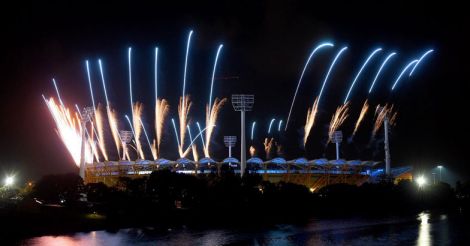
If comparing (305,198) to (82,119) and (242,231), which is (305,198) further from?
(82,119)

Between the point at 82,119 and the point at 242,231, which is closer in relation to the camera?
the point at 242,231

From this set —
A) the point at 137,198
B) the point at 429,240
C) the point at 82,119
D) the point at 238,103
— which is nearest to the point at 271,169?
the point at 238,103

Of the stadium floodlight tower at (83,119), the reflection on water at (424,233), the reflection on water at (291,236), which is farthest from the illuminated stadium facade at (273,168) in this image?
the reflection on water at (291,236)

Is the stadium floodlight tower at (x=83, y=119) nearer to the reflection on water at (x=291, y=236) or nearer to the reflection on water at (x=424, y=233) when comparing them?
the reflection on water at (x=291, y=236)

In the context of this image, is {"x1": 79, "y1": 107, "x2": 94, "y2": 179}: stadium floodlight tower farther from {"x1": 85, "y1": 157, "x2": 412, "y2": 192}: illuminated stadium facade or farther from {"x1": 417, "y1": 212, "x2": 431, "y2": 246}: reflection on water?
{"x1": 417, "y1": 212, "x2": 431, "y2": 246}: reflection on water

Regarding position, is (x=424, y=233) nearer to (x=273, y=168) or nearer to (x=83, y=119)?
(x=273, y=168)

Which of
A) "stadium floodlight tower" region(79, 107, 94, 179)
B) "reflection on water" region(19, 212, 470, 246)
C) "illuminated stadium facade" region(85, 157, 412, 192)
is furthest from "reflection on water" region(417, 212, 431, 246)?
"stadium floodlight tower" region(79, 107, 94, 179)

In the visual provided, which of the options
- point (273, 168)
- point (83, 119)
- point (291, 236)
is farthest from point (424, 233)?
point (83, 119)
